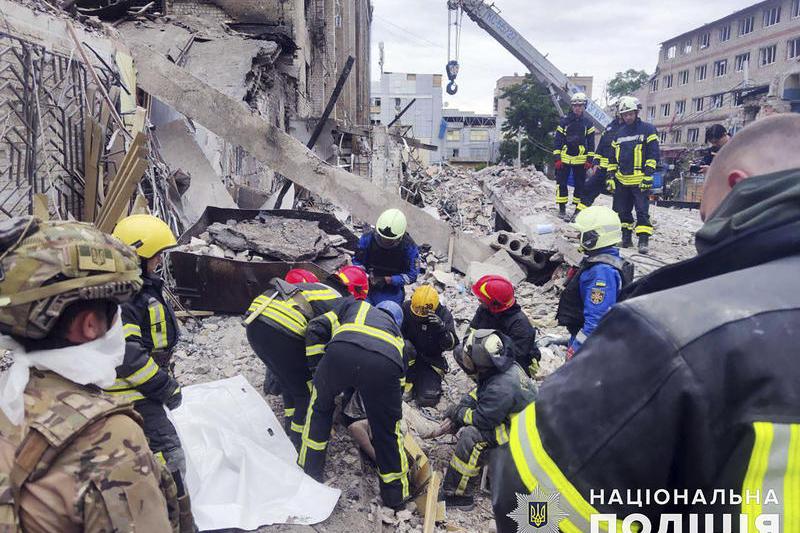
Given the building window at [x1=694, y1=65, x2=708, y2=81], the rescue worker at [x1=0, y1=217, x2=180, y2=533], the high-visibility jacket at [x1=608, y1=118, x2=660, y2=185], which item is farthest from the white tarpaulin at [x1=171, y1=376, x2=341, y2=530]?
the building window at [x1=694, y1=65, x2=708, y2=81]

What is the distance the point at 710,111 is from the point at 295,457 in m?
36.2

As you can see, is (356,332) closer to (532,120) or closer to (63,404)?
(63,404)

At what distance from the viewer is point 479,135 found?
4850 centimetres

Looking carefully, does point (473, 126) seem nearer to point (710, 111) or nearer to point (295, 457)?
point (710, 111)

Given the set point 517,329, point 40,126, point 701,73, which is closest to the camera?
point 517,329

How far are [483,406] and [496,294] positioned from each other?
1.11m

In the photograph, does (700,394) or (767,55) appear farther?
(767,55)

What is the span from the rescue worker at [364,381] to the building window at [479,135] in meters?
47.1

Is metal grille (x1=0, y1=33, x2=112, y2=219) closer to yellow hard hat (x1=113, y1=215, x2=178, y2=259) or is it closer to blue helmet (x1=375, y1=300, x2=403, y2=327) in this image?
yellow hard hat (x1=113, y1=215, x2=178, y2=259)

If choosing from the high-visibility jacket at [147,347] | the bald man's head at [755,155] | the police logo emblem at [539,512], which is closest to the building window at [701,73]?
the high-visibility jacket at [147,347]

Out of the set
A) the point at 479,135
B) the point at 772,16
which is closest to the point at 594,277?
the point at 772,16

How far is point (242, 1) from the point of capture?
11281 millimetres

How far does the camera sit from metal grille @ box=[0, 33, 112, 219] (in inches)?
178

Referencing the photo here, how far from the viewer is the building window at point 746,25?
1236 inches
